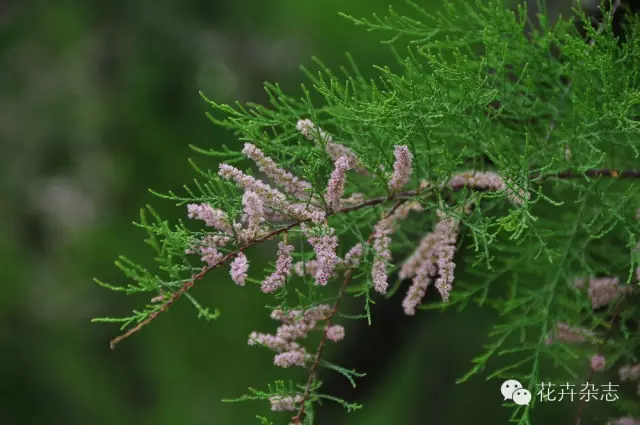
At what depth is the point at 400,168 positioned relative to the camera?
0.72 meters

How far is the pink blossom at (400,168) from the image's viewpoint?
2.30 feet

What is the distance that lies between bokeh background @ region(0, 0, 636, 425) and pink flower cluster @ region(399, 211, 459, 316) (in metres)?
1.37

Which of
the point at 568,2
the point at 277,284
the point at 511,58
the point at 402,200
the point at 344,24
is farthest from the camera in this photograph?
the point at 344,24

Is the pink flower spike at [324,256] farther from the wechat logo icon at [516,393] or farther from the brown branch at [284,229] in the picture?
the wechat logo icon at [516,393]

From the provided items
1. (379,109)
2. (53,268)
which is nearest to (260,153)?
(379,109)

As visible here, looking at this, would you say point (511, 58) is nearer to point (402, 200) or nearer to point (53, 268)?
point (402, 200)

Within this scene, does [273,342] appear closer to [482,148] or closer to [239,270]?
[239,270]

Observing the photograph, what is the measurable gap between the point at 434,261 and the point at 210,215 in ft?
0.81

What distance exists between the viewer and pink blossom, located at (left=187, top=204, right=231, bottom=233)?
67 cm

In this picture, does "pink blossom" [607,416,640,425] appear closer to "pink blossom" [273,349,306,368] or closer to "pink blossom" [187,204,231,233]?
"pink blossom" [273,349,306,368]

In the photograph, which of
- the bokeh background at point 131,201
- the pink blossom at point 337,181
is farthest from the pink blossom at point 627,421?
the bokeh background at point 131,201

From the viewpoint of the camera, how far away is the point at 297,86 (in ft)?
8.39

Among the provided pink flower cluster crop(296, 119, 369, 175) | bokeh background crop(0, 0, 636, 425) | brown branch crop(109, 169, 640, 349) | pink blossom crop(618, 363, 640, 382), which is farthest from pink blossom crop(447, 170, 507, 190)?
bokeh background crop(0, 0, 636, 425)

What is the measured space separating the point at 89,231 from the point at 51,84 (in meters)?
0.50
